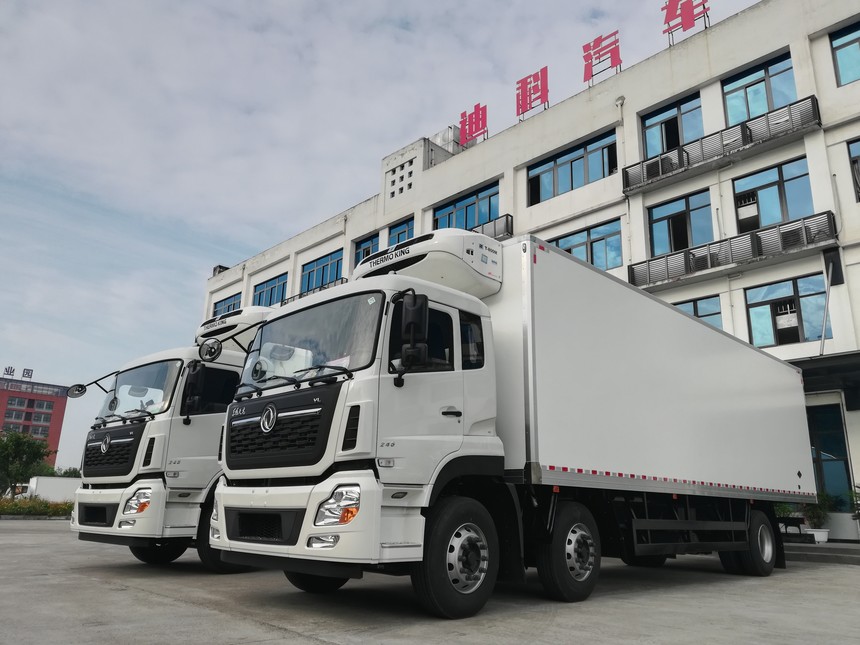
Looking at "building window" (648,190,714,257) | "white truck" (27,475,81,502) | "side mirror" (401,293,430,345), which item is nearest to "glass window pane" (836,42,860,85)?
"building window" (648,190,714,257)

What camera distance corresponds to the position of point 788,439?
464 inches

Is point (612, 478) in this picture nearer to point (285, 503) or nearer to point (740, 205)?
point (285, 503)

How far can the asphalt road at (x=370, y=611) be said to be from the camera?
198 inches

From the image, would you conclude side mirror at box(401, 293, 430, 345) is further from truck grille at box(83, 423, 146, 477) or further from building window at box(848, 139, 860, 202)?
building window at box(848, 139, 860, 202)

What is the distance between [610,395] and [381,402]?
10.4 feet

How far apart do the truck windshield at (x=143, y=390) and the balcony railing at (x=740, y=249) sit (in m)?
16.6

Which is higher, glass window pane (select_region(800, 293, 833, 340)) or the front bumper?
glass window pane (select_region(800, 293, 833, 340))

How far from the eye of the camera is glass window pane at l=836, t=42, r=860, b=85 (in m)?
18.6

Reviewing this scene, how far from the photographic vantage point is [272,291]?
42.3 meters

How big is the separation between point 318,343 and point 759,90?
19.6 metres

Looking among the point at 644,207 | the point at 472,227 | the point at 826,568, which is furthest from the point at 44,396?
the point at 826,568

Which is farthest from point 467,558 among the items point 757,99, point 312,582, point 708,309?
point 757,99

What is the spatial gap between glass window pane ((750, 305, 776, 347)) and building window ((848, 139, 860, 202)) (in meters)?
3.83

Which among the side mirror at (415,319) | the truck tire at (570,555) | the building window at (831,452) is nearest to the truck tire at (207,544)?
the truck tire at (570,555)
